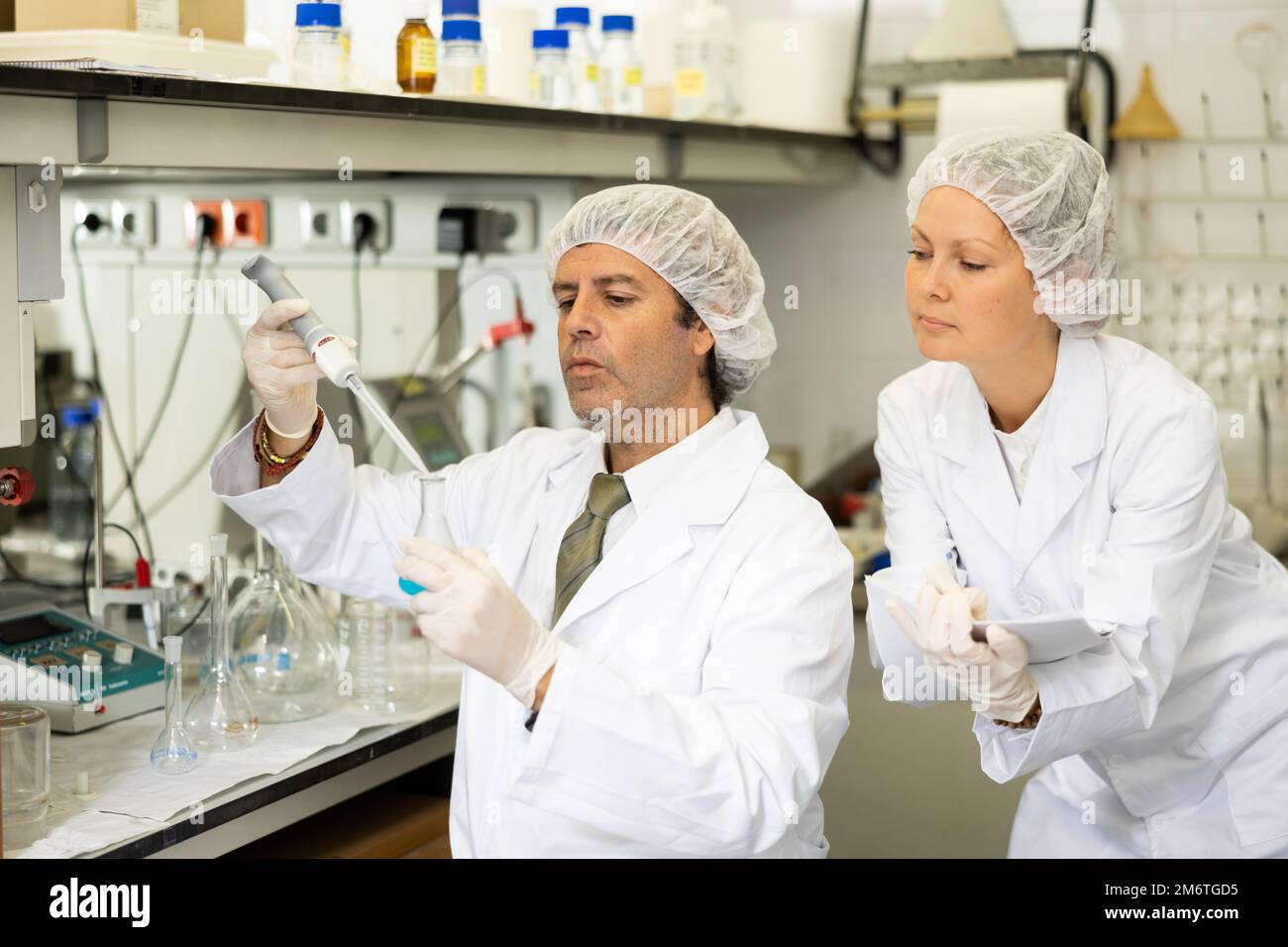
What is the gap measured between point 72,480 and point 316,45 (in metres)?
1.40

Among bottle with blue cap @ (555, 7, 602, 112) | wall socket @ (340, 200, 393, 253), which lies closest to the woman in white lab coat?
bottle with blue cap @ (555, 7, 602, 112)

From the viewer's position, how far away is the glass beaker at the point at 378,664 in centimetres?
200

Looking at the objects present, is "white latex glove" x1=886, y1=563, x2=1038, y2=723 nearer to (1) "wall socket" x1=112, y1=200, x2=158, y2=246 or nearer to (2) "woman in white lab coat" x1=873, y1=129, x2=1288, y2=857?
(2) "woman in white lab coat" x1=873, y1=129, x2=1288, y2=857

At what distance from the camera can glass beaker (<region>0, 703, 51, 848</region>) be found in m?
1.52

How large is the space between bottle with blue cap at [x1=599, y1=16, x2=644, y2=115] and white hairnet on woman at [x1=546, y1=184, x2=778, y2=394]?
38.5 inches

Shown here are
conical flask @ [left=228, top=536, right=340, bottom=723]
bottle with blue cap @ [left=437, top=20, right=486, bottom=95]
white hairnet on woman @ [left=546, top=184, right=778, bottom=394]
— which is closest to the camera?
white hairnet on woman @ [left=546, top=184, right=778, bottom=394]

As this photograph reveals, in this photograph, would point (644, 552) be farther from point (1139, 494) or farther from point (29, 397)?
point (29, 397)

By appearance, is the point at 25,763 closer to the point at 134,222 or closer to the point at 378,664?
the point at 378,664

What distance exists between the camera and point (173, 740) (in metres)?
1.72

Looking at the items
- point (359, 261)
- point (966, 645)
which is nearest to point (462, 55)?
point (359, 261)

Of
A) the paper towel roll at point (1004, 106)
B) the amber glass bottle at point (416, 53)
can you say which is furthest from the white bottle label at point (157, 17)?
the paper towel roll at point (1004, 106)

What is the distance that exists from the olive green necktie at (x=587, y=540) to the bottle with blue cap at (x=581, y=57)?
3.28 feet

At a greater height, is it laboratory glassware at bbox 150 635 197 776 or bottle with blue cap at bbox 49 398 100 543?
bottle with blue cap at bbox 49 398 100 543
